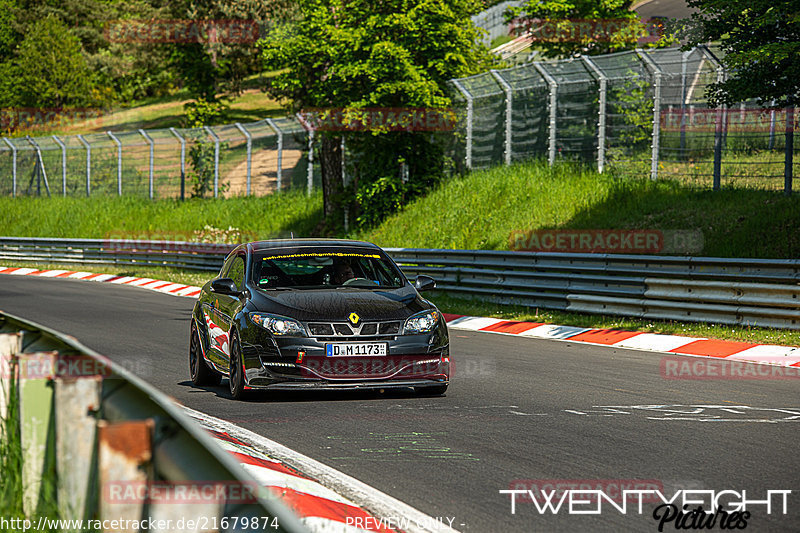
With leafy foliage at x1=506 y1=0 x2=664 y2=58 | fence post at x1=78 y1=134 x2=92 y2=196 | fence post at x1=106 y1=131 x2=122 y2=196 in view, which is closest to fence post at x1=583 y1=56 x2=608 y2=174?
leafy foliage at x1=506 y1=0 x2=664 y2=58

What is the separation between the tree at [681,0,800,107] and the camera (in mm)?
14023

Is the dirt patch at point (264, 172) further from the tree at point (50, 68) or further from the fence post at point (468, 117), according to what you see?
the tree at point (50, 68)

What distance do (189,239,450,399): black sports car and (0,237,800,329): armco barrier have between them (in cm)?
565

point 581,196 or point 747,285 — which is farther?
point 581,196

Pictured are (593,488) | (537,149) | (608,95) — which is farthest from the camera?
(537,149)

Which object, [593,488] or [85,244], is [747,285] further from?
[85,244]

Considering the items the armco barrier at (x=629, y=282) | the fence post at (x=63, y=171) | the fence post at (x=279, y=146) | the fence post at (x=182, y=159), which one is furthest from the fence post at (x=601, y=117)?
the fence post at (x=63, y=171)

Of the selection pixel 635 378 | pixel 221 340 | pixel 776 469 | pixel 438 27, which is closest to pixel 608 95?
pixel 438 27

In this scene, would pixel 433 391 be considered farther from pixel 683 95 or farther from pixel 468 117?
pixel 468 117

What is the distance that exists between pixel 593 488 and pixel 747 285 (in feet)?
29.2

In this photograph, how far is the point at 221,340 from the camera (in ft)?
32.2

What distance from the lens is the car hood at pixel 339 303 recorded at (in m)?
9.05

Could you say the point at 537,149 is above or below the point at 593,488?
above

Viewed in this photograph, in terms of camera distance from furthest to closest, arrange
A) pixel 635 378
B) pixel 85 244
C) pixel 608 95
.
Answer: pixel 85 244 → pixel 608 95 → pixel 635 378
